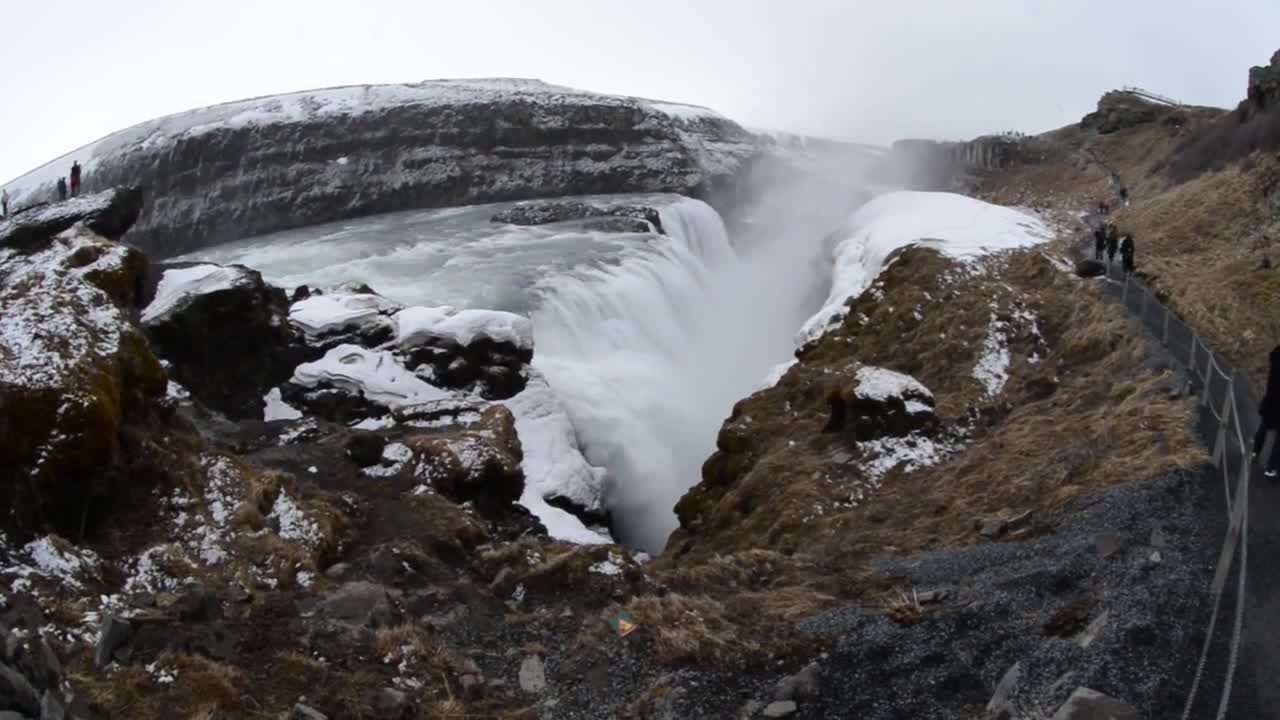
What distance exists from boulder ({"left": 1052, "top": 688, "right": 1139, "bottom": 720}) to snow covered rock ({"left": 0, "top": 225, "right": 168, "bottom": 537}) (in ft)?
32.0

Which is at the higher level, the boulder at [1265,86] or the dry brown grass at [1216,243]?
the boulder at [1265,86]

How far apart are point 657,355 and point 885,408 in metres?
13.1

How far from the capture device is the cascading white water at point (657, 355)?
2180 centimetres

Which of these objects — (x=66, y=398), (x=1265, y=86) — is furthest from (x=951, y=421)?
(x=1265, y=86)

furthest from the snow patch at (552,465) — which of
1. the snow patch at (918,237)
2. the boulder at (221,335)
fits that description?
the snow patch at (918,237)

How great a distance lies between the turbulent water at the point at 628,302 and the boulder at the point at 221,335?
23.1 ft

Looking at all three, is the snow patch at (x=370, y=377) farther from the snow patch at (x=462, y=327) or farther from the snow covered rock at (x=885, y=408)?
the snow covered rock at (x=885, y=408)

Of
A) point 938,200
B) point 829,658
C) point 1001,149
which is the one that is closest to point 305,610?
point 829,658

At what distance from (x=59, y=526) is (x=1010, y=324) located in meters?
17.4

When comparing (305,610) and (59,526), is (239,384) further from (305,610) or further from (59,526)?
(305,610)

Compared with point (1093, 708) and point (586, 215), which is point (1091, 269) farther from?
point (586, 215)

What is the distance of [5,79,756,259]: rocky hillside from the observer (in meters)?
59.2

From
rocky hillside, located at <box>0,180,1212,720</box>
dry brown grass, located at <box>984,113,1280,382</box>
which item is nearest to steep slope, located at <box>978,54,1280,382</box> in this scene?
dry brown grass, located at <box>984,113,1280,382</box>

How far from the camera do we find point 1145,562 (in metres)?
7.91
